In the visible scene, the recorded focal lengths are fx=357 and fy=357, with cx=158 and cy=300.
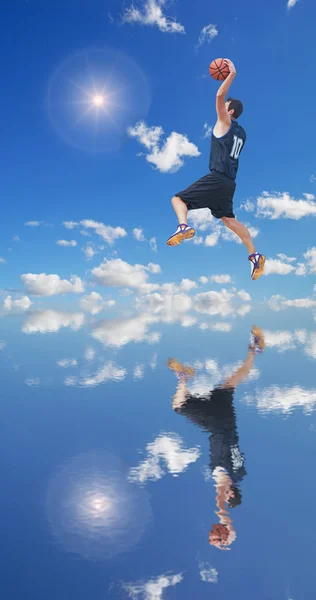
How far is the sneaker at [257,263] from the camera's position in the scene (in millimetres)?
8648

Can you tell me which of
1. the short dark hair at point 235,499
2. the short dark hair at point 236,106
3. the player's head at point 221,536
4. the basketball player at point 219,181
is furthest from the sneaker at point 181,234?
the player's head at point 221,536

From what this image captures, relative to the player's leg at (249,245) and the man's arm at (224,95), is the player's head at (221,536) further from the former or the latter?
the man's arm at (224,95)

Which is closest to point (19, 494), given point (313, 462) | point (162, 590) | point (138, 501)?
point (138, 501)

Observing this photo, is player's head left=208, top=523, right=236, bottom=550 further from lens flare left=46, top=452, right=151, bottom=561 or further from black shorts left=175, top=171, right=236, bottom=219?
black shorts left=175, top=171, right=236, bottom=219

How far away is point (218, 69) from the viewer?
6844mm

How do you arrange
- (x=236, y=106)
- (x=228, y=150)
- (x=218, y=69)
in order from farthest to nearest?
(x=228, y=150) → (x=236, y=106) → (x=218, y=69)

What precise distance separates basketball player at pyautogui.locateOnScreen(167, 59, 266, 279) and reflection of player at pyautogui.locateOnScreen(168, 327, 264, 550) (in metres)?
3.76

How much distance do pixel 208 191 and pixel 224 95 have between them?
1901mm

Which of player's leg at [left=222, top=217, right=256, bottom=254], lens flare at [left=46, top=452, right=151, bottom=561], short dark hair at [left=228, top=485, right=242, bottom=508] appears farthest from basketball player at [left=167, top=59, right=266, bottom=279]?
short dark hair at [left=228, top=485, right=242, bottom=508]

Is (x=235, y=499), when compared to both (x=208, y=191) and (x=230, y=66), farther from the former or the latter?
(x=230, y=66)

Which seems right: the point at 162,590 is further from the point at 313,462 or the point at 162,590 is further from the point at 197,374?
the point at 197,374

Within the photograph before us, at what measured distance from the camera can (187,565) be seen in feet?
11.3

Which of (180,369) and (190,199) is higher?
(190,199)

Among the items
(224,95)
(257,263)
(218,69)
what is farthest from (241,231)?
(218,69)
